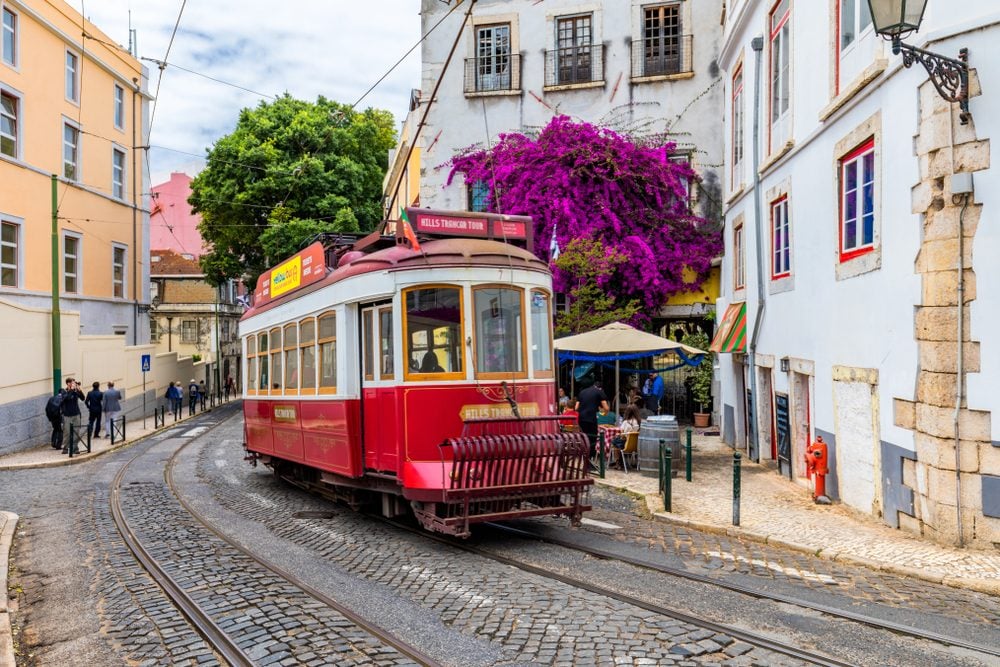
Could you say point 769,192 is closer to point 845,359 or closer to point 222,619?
point 845,359

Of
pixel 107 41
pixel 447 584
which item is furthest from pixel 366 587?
pixel 107 41

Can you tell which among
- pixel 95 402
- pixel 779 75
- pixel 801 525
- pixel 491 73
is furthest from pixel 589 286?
pixel 95 402

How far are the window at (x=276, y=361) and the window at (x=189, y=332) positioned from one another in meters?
38.4

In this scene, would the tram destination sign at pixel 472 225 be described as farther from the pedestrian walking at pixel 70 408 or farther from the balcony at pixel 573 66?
the balcony at pixel 573 66

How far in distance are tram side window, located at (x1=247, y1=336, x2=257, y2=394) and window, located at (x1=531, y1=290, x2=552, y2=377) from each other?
579 cm

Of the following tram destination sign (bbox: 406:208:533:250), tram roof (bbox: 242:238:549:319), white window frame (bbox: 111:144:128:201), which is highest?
white window frame (bbox: 111:144:128:201)

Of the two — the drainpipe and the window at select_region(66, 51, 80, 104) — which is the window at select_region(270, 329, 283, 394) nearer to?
the drainpipe

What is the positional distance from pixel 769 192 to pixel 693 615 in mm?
9315

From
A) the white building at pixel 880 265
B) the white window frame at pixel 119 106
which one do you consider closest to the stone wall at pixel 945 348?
the white building at pixel 880 265

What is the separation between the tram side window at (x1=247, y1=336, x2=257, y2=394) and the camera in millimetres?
12844

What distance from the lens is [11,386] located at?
18391 mm

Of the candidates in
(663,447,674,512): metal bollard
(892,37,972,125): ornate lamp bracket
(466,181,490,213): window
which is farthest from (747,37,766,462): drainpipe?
(466,181,490,213): window

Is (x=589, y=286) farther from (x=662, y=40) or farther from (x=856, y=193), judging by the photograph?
(x=856, y=193)

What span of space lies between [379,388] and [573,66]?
15553 mm
